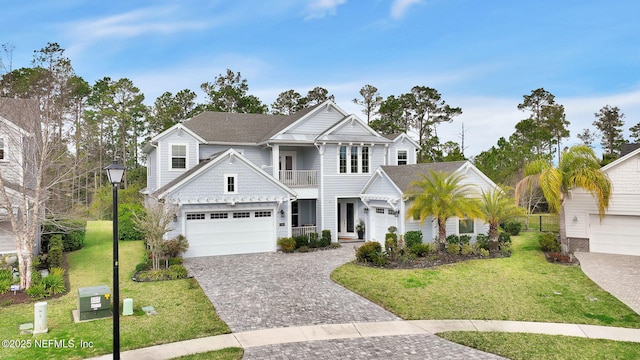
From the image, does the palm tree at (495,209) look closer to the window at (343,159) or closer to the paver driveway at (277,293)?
the paver driveway at (277,293)

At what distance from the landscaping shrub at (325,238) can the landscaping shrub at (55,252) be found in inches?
478

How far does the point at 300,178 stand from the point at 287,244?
4.90 m

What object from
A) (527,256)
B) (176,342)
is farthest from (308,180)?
(176,342)

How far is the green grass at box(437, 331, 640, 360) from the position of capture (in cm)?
899

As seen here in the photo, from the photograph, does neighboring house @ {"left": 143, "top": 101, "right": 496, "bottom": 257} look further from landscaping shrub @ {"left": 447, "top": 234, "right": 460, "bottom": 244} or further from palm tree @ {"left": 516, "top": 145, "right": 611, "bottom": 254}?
palm tree @ {"left": 516, "top": 145, "right": 611, "bottom": 254}

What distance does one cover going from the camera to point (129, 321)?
35.5 ft

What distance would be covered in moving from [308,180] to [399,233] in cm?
658

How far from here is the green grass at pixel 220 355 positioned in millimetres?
8594

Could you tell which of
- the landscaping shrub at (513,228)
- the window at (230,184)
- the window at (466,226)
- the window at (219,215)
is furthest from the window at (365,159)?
the landscaping shrub at (513,228)

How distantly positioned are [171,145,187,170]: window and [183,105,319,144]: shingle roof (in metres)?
1.59

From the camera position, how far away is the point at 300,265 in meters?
17.8

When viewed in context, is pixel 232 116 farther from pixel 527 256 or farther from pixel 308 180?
pixel 527 256

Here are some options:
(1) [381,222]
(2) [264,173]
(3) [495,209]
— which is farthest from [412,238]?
(2) [264,173]

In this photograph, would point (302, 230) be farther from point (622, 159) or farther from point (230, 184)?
point (622, 159)
